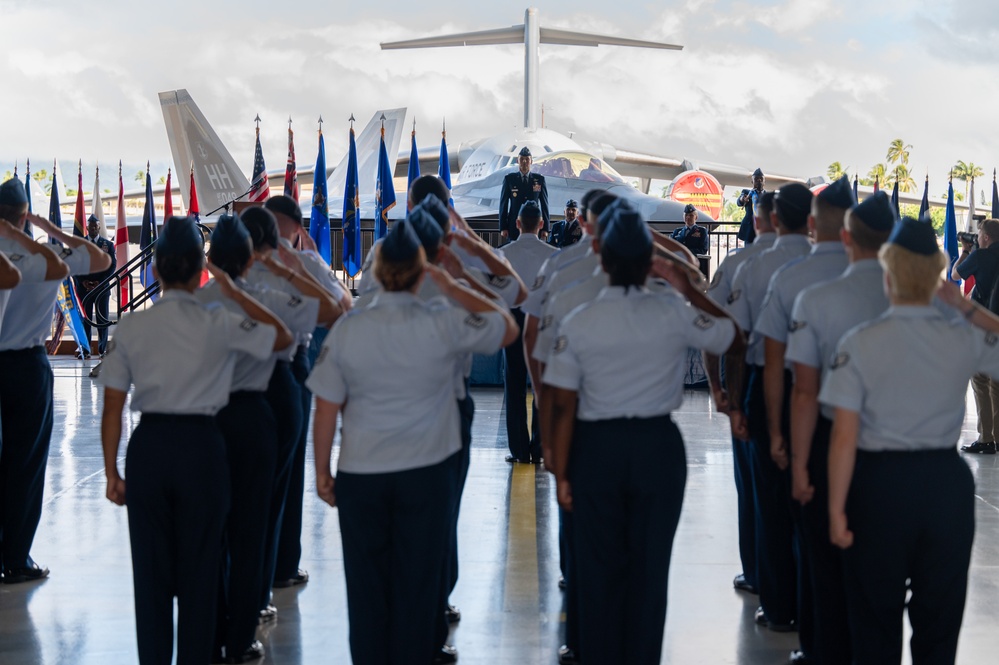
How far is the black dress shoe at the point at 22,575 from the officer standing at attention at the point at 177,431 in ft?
6.18

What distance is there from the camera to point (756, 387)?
4148 mm

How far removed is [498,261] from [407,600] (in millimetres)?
1376

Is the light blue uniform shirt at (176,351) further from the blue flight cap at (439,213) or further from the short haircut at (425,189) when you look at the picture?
the short haircut at (425,189)

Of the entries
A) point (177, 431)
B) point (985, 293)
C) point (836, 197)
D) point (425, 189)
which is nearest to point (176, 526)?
point (177, 431)

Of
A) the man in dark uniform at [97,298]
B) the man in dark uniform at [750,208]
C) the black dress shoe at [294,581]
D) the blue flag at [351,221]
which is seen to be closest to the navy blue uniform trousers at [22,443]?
the black dress shoe at [294,581]

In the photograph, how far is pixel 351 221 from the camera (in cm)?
1505

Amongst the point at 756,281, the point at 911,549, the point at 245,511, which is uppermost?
the point at 756,281

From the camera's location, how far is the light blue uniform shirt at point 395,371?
3.03m

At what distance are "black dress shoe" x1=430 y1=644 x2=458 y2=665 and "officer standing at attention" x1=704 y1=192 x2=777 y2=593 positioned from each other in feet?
4.46

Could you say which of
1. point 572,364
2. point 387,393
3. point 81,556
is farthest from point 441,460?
point 81,556

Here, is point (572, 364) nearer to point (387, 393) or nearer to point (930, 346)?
point (387, 393)

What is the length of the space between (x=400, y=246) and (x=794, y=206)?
5.76ft

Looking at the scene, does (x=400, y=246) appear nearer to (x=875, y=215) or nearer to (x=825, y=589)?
(x=875, y=215)

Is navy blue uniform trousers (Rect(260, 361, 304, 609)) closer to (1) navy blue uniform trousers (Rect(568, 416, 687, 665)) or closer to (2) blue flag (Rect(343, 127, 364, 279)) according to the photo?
(1) navy blue uniform trousers (Rect(568, 416, 687, 665))
